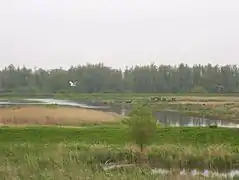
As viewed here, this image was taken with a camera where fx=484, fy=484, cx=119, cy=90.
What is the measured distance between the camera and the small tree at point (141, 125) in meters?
25.3

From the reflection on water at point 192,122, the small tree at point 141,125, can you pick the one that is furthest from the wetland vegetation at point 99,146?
the reflection on water at point 192,122

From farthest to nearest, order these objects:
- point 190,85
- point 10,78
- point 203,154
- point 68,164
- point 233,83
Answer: point 10,78 < point 190,85 < point 233,83 < point 203,154 < point 68,164

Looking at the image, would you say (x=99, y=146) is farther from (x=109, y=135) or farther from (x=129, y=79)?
(x=129, y=79)

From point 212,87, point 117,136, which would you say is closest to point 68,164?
point 117,136

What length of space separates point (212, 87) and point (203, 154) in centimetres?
11400

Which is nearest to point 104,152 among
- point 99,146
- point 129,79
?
point 99,146

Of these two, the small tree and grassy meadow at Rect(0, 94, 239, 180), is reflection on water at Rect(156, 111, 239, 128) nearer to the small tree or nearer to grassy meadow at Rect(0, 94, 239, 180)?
grassy meadow at Rect(0, 94, 239, 180)

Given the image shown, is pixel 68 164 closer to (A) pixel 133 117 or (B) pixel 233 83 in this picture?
(A) pixel 133 117

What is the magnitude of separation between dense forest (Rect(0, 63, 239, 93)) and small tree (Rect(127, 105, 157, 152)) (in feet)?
361

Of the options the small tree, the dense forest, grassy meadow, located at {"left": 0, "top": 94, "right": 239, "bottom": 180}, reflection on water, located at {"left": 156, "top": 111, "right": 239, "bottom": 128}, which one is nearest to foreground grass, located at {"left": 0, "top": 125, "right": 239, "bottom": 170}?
grassy meadow, located at {"left": 0, "top": 94, "right": 239, "bottom": 180}

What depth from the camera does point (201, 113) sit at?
71.2 meters

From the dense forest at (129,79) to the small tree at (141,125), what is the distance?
11014 centimetres

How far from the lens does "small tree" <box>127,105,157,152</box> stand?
2533 centimetres

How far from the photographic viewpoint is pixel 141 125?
2533 centimetres
